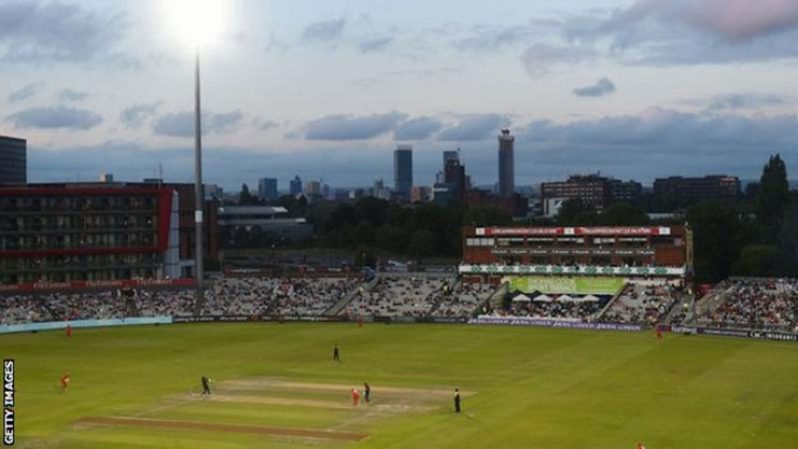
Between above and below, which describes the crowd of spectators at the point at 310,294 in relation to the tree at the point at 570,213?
below

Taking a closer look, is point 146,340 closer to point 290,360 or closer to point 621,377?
point 290,360

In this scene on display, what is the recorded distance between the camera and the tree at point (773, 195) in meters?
122

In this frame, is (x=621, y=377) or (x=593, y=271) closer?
(x=621, y=377)

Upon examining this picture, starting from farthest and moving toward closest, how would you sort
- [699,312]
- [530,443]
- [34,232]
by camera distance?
[34,232], [699,312], [530,443]

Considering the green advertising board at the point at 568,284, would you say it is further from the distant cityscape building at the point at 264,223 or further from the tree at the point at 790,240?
the distant cityscape building at the point at 264,223

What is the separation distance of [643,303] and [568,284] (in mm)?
8630

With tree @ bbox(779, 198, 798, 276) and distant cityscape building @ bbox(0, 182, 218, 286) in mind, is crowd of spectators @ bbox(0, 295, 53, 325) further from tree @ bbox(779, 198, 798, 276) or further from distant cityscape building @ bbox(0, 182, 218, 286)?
tree @ bbox(779, 198, 798, 276)

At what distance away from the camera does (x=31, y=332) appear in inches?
2948

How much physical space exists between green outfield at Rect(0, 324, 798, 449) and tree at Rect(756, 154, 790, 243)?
200ft

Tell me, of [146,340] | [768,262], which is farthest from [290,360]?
[768,262]

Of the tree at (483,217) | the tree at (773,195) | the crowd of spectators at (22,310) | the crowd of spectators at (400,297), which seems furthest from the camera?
the tree at (483,217)

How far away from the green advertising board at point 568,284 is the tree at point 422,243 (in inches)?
1819

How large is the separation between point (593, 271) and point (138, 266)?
42.0 m

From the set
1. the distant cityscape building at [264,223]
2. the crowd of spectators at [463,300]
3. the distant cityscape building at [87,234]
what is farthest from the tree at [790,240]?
the distant cityscape building at [264,223]
